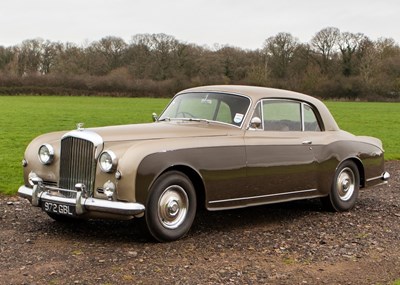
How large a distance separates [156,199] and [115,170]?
1.77ft

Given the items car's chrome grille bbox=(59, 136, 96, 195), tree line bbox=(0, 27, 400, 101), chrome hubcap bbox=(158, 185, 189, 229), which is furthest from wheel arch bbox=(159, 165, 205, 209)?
tree line bbox=(0, 27, 400, 101)

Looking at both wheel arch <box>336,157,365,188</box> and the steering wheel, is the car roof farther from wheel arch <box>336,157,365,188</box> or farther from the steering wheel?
wheel arch <box>336,157,365,188</box>

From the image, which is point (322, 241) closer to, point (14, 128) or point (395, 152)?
point (395, 152)

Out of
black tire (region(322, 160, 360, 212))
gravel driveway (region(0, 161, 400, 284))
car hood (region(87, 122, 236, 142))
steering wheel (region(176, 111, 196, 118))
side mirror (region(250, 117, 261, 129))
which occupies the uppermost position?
steering wheel (region(176, 111, 196, 118))

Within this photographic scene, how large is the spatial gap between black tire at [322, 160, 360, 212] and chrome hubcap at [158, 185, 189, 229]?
278cm

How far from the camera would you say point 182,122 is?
7.09 m

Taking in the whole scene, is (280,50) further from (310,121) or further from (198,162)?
→ (198,162)

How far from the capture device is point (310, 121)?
26.0 ft

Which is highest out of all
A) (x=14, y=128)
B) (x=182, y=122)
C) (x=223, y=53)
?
(x=223, y=53)

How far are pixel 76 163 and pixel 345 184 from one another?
14.0ft

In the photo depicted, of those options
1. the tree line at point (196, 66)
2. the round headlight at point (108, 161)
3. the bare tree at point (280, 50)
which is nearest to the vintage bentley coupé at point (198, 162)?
the round headlight at point (108, 161)

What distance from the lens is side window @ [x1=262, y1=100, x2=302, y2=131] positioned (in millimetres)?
7220

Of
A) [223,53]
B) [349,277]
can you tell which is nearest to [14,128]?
[349,277]

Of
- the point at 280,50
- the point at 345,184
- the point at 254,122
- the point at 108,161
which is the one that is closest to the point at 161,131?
the point at 108,161
